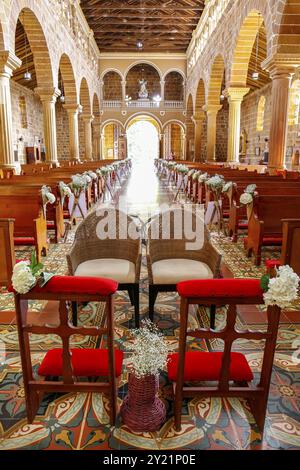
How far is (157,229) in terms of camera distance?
12.5ft

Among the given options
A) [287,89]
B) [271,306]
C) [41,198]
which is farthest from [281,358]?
[287,89]

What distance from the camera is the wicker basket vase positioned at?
212 cm

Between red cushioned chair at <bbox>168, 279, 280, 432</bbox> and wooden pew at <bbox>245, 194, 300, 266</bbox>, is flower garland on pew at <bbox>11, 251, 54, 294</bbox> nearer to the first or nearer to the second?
red cushioned chair at <bbox>168, 279, 280, 432</bbox>

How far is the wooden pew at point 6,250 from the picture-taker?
402 centimetres

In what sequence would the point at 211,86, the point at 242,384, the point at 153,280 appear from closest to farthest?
1. the point at 242,384
2. the point at 153,280
3. the point at 211,86

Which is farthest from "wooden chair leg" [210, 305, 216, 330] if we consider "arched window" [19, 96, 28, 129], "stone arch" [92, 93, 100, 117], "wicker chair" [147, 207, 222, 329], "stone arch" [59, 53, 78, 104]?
"stone arch" [92, 93, 100, 117]

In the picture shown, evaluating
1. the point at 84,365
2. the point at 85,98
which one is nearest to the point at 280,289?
the point at 84,365

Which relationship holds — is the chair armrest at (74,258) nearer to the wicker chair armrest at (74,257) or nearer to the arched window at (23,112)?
the wicker chair armrest at (74,257)

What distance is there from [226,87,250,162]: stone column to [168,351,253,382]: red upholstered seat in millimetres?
12201

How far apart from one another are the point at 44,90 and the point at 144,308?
37.1 ft

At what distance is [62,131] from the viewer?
2766cm

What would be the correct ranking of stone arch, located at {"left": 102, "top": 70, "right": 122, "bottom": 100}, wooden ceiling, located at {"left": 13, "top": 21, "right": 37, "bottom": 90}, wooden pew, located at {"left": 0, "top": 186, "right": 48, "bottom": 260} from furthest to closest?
stone arch, located at {"left": 102, "top": 70, "right": 122, "bottom": 100} → wooden ceiling, located at {"left": 13, "top": 21, "right": 37, "bottom": 90} → wooden pew, located at {"left": 0, "top": 186, "right": 48, "bottom": 260}

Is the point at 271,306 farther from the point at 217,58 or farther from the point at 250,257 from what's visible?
the point at 217,58

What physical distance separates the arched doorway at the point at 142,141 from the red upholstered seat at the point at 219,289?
33.2 metres
